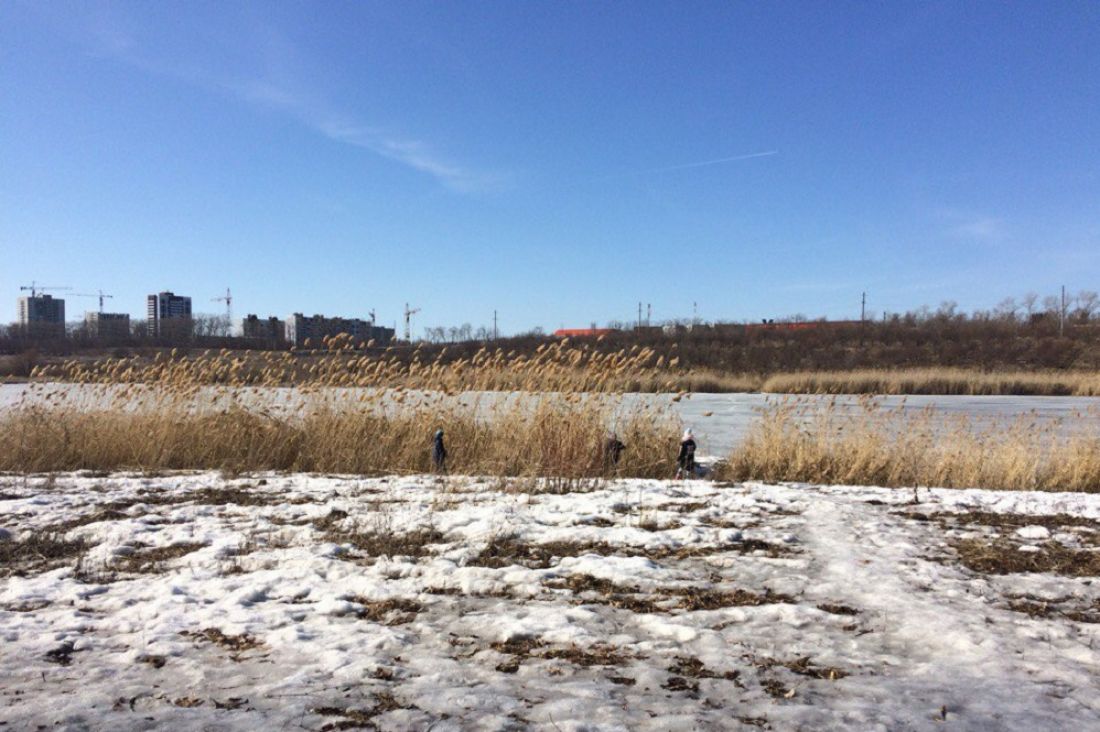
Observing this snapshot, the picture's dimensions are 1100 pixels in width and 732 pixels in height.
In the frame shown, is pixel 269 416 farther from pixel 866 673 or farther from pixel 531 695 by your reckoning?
pixel 866 673

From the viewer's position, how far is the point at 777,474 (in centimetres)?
788

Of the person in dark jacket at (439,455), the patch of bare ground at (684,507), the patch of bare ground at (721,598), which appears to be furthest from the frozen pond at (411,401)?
the patch of bare ground at (721,598)

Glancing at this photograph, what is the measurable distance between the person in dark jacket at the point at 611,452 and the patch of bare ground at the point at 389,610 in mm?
4519

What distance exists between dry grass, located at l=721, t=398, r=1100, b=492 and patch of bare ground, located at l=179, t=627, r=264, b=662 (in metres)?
6.20

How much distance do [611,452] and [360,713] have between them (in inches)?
226

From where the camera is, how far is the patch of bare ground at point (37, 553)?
12.9ft

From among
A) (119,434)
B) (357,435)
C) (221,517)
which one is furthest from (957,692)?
(119,434)

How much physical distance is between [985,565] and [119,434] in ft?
32.8

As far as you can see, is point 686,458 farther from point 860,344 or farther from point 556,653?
point 860,344

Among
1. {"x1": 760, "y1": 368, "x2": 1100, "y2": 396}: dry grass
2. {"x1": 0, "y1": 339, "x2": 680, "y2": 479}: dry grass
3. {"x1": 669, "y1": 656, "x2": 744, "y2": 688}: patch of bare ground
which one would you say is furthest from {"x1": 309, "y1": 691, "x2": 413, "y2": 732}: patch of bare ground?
{"x1": 760, "y1": 368, "x2": 1100, "y2": 396}: dry grass

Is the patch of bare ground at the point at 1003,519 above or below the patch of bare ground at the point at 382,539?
above

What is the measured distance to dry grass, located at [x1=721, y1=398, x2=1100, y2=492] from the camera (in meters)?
7.43

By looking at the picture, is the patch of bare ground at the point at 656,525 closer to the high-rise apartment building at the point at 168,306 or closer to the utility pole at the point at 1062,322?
the utility pole at the point at 1062,322

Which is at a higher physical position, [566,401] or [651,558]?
[566,401]
